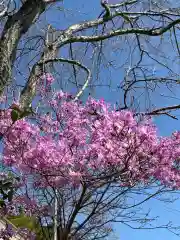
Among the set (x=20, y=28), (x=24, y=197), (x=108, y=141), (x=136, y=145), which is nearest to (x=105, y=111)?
(x=108, y=141)

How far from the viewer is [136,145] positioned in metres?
3.21

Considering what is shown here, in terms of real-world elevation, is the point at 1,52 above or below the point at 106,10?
below

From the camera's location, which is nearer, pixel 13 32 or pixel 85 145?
pixel 13 32

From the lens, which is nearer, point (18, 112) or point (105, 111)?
point (18, 112)

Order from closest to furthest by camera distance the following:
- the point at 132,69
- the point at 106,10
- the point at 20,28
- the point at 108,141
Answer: the point at 20,28, the point at 108,141, the point at 106,10, the point at 132,69

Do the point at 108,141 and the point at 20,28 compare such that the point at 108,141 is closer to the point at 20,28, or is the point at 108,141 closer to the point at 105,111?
the point at 105,111

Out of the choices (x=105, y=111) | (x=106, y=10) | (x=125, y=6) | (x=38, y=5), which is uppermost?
(x=125, y=6)

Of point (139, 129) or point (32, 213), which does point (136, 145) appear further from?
point (32, 213)

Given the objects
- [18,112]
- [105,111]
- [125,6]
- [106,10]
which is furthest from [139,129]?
[125,6]

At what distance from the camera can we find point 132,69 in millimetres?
4500

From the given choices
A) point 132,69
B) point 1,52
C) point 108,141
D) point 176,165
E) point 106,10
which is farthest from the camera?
point 132,69

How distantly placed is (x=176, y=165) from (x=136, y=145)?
120 centimetres

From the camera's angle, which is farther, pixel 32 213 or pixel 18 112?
pixel 32 213

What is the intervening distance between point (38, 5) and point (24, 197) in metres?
2.05
